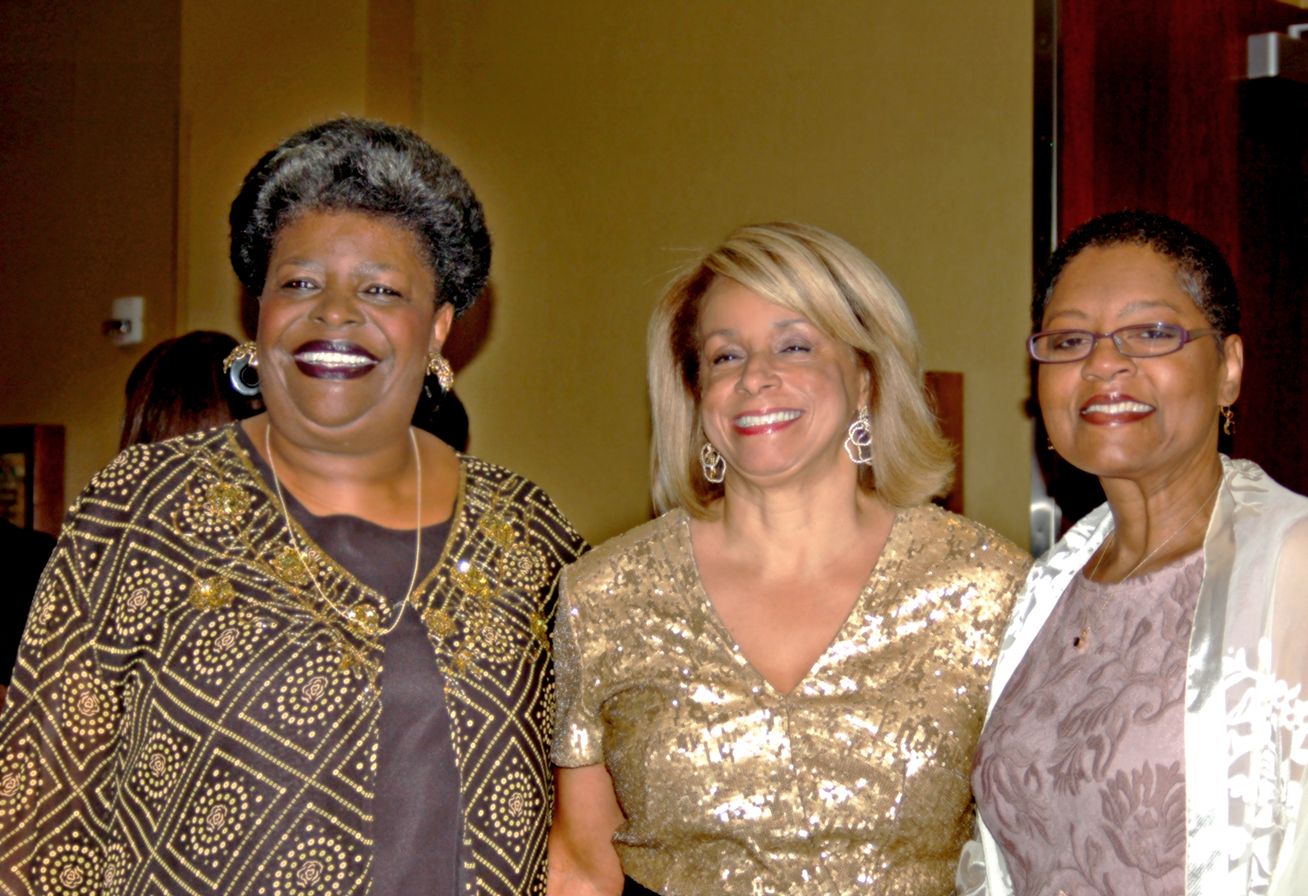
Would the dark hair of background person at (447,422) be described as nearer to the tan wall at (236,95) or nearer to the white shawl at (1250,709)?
the tan wall at (236,95)

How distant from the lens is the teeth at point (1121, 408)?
1.78 metres

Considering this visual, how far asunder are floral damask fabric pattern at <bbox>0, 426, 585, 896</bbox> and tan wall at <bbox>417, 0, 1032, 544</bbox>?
1.46 m

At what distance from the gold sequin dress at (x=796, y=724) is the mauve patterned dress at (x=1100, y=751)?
0.11 m

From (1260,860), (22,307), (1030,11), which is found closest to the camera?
(1260,860)

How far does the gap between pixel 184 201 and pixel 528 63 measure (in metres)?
1.21

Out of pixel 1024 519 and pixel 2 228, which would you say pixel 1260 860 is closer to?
pixel 1024 519

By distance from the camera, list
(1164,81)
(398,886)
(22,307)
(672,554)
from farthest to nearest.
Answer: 1. (22,307)
2. (1164,81)
3. (672,554)
4. (398,886)

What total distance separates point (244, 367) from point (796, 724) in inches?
43.7

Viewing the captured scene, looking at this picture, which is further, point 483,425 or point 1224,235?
point 483,425

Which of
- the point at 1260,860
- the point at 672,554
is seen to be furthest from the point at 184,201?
the point at 1260,860

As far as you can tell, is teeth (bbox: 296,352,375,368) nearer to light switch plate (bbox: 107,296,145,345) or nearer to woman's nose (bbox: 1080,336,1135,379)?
woman's nose (bbox: 1080,336,1135,379)

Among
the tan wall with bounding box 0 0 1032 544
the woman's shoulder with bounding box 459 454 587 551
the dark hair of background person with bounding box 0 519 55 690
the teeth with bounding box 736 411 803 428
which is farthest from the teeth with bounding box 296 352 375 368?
the tan wall with bounding box 0 0 1032 544

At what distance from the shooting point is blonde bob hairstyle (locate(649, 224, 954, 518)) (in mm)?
2172

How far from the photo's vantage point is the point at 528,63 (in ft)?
13.4
